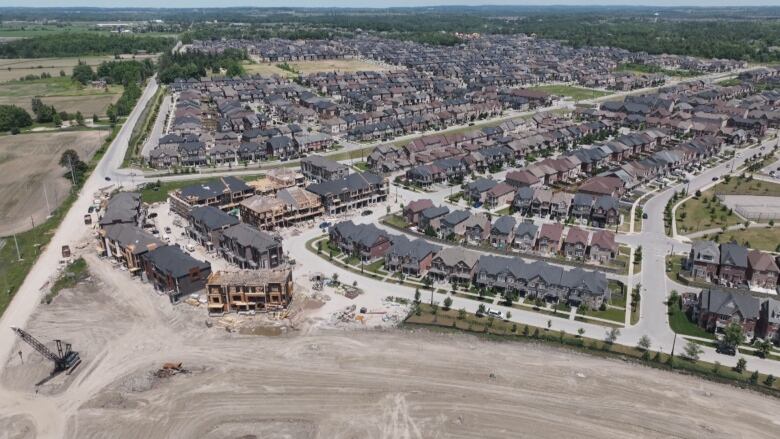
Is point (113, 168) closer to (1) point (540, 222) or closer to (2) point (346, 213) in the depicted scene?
(2) point (346, 213)

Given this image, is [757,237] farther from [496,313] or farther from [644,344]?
[496,313]

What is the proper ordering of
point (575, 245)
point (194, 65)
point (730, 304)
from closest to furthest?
point (730, 304) < point (575, 245) < point (194, 65)

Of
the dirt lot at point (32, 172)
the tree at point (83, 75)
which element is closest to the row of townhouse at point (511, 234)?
the dirt lot at point (32, 172)

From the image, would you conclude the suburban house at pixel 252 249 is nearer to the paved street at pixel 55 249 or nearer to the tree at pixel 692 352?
the paved street at pixel 55 249

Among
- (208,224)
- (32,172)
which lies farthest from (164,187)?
(32,172)

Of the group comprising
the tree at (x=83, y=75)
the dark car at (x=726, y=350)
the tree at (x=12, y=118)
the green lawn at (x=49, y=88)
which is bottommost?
the dark car at (x=726, y=350)

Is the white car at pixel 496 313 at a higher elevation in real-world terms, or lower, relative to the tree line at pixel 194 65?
lower

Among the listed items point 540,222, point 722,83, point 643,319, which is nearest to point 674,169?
point 540,222

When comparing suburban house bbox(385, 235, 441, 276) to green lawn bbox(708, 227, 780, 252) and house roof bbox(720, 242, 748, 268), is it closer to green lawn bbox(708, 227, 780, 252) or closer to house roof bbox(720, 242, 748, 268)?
house roof bbox(720, 242, 748, 268)
